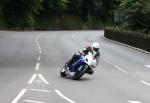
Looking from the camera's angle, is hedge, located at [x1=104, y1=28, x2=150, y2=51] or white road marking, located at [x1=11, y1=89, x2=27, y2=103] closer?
white road marking, located at [x1=11, y1=89, x2=27, y2=103]

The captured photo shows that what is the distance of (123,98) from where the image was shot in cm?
1752

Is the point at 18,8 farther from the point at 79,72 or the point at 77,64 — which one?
the point at 79,72

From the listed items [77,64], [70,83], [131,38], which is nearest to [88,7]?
[131,38]

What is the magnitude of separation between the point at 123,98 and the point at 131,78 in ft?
23.8

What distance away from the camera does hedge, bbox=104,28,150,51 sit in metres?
44.6

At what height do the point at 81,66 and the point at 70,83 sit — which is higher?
the point at 81,66

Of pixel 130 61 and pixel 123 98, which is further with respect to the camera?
pixel 130 61

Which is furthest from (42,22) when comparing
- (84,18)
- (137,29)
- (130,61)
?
(130,61)

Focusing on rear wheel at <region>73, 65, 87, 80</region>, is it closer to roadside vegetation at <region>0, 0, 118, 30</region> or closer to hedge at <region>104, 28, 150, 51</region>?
hedge at <region>104, 28, 150, 51</region>

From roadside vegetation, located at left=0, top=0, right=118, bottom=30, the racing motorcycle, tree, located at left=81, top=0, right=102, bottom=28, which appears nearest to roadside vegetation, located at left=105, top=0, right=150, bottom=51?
the racing motorcycle

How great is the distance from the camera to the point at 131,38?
166 ft

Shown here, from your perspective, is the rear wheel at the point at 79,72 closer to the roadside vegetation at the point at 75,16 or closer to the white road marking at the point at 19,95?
the white road marking at the point at 19,95

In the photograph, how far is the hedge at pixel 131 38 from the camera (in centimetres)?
4457

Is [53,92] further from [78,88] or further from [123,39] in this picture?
[123,39]
